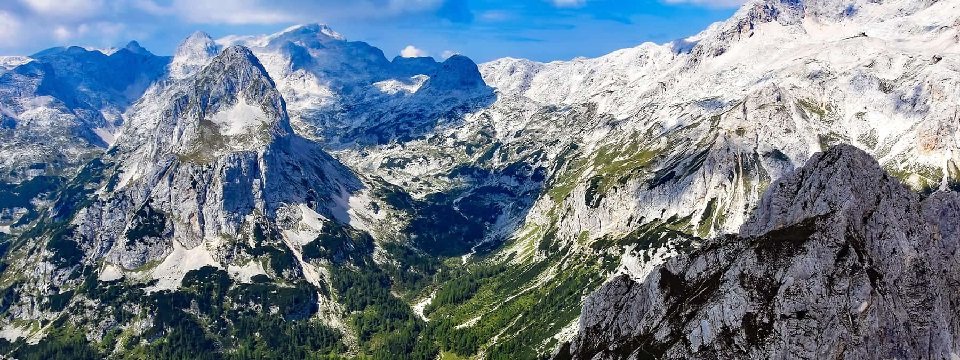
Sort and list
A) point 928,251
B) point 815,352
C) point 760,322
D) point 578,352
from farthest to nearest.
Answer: point 578,352
point 928,251
point 760,322
point 815,352

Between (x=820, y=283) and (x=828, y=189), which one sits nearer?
(x=820, y=283)

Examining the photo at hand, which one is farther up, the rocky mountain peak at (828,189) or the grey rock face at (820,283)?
the rocky mountain peak at (828,189)

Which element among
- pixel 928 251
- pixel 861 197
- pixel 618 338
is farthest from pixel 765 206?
pixel 618 338

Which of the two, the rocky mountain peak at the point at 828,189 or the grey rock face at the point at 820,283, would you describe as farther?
the rocky mountain peak at the point at 828,189

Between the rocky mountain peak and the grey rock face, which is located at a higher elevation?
the rocky mountain peak

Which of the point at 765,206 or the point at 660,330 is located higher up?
the point at 765,206

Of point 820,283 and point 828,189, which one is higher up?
point 828,189

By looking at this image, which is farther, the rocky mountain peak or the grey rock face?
the rocky mountain peak

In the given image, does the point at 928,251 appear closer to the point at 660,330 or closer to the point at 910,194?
the point at 910,194
